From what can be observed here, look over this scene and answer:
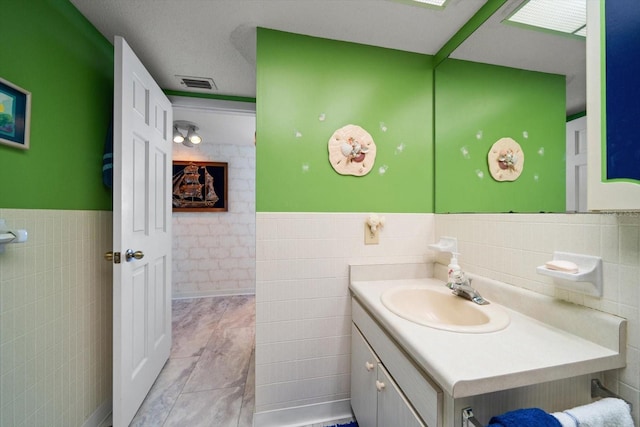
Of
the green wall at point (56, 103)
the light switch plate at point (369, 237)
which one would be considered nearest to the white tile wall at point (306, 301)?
the light switch plate at point (369, 237)

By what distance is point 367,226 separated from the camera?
1368mm

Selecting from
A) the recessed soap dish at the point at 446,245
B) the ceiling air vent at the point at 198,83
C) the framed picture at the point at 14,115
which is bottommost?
the recessed soap dish at the point at 446,245

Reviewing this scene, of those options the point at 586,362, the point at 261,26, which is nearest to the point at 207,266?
the point at 261,26

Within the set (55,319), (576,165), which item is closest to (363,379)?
(576,165)

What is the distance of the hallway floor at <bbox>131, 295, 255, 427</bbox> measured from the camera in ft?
4.45

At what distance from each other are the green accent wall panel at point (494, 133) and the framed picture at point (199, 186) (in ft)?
9.44

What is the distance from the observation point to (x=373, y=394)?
996 mm

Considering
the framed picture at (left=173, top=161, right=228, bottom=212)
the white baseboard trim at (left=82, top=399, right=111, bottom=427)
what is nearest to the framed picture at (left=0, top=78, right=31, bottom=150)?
the white baseboard trim at (left=82, top=399, right=111, bottom=427)

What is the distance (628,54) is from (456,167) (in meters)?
0.82

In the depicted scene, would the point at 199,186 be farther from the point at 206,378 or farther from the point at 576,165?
the point at 576,165

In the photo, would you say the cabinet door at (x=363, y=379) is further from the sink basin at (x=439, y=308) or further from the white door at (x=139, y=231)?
the white door at (x=139, y=231)

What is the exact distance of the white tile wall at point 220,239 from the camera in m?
3.26

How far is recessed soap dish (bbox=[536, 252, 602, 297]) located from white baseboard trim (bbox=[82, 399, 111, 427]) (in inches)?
86.6

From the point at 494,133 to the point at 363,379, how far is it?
1342 mm
